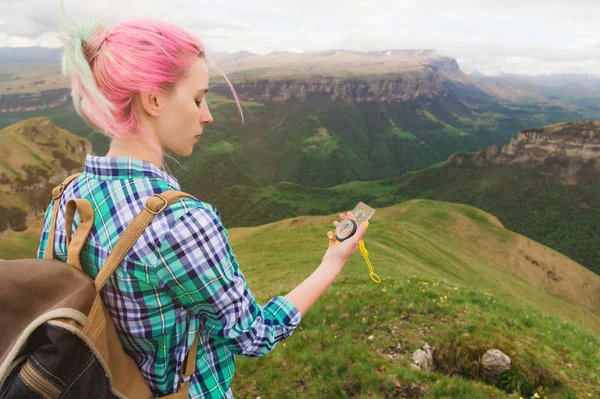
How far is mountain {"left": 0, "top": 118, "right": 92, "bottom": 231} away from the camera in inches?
4936

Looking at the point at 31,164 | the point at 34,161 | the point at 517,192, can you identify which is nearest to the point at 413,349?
the point at 31,164

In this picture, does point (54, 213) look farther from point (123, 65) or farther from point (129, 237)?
point (123, 65)

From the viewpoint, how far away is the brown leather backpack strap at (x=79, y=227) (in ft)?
7.09

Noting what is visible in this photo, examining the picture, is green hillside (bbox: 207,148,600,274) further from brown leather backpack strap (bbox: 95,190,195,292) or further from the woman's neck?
brown leather backpack strap (bbox: 95,190,195,292)

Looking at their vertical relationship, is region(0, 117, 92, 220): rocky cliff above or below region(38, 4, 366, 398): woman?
below

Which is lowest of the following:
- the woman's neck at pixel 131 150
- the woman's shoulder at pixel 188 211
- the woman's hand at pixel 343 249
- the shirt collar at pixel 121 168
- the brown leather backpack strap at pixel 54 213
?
the woman's hand at pixel 343 249

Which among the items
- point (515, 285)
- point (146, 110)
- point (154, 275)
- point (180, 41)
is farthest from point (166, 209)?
point (515, 285)

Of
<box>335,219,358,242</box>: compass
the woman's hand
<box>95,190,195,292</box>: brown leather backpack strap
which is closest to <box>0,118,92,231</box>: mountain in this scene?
<box>335,219,358,242</box>: compass

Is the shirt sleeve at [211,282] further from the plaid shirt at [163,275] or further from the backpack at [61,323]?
the backpack at [61,323]

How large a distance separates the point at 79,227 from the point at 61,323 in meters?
0.56

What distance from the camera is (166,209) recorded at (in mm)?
2156

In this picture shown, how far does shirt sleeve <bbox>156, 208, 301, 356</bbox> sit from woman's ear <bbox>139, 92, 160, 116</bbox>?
76cm

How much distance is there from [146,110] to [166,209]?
29.0 inches

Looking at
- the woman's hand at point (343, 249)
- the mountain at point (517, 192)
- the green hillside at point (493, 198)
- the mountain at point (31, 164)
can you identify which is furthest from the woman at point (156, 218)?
the mountain at point (517, 192)
